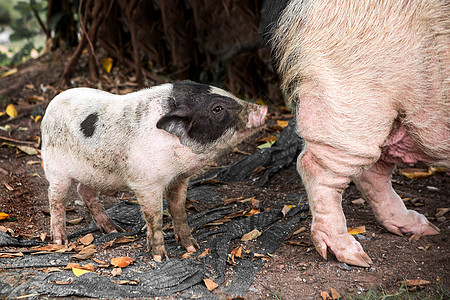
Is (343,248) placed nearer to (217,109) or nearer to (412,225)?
(412,225)

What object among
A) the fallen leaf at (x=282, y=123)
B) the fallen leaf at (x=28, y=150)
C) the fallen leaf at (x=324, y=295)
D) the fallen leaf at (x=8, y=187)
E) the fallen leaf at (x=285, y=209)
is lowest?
the fallen leaf at (x=28, y=150)

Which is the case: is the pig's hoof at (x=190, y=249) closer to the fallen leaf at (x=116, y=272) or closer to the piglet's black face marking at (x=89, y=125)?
the fallen leaf at (x=116, y=272)

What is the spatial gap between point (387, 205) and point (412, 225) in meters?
0.20

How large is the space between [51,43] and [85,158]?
170 inches

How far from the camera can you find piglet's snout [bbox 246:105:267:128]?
10.2 ft

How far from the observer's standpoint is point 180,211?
10.9 feet

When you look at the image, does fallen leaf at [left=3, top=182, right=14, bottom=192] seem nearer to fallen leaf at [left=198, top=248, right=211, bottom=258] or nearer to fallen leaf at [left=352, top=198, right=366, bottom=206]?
fallen leaf at [left=198, top=248, right=211, bottom=258]

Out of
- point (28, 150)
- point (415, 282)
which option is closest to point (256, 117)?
point (415, 282)

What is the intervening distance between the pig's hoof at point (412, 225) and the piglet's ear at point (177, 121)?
1.53 meters

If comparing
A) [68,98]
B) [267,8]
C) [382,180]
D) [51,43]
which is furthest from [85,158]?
[51,43]

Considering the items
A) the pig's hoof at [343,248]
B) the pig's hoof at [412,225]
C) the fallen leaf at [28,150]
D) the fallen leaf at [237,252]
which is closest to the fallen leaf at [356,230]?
the pig's hoof at [412,225]

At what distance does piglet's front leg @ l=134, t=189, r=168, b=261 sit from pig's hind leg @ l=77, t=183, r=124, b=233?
1.84 feet

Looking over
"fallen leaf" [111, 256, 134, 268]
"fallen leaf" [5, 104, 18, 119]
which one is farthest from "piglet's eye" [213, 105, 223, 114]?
"fallen leaf" [5, 104, 18, 119]

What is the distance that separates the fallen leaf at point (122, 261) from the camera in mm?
2994
